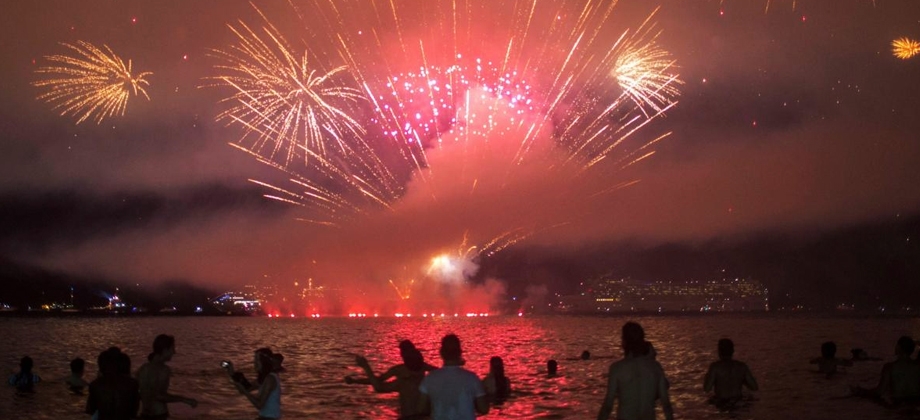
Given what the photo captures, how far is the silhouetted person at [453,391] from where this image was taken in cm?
985

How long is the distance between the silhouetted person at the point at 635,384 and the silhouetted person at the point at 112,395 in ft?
19.7

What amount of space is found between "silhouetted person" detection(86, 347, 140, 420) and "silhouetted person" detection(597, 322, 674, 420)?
5.99m

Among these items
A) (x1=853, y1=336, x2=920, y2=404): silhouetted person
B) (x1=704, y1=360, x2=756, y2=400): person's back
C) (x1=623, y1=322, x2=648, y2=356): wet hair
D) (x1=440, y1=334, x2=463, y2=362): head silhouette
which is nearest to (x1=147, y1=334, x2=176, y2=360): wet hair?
(x1=440, y1=334, x2=463, y2=362): head silhouette

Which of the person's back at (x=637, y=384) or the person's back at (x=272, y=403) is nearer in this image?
the person's back at (x=637, y=384)

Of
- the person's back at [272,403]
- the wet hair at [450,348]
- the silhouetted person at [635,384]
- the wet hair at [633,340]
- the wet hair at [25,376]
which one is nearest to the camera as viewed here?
the wet hair at [450,348]

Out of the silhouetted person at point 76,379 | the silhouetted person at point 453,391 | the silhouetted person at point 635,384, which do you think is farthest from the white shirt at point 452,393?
the silhouetted person at point 76,379

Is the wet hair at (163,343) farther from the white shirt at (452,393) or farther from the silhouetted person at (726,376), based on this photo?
the silhouetted person at (726,376)

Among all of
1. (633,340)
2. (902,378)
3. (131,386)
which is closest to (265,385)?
(131,386)

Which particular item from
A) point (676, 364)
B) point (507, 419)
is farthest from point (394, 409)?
point (676, 364)

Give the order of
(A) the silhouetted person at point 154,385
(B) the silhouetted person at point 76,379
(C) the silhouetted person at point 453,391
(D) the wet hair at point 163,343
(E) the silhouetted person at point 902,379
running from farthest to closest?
(B) the silhouetted person at point 76,379, (E) the silhouetted person at point 902,379, (A) the silhouetted person at point 154,385, (D) the wet hair at point 163,343, (C) the silhouetted person at point 453,391

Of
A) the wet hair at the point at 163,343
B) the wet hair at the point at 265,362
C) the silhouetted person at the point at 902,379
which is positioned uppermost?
the wet hair at the point at 163,343

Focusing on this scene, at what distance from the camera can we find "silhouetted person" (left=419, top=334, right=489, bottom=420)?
32.3ft

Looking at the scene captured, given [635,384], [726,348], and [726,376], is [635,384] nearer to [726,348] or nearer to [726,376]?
[726,348]

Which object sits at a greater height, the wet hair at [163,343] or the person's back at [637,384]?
the wet hair at [163,343]
